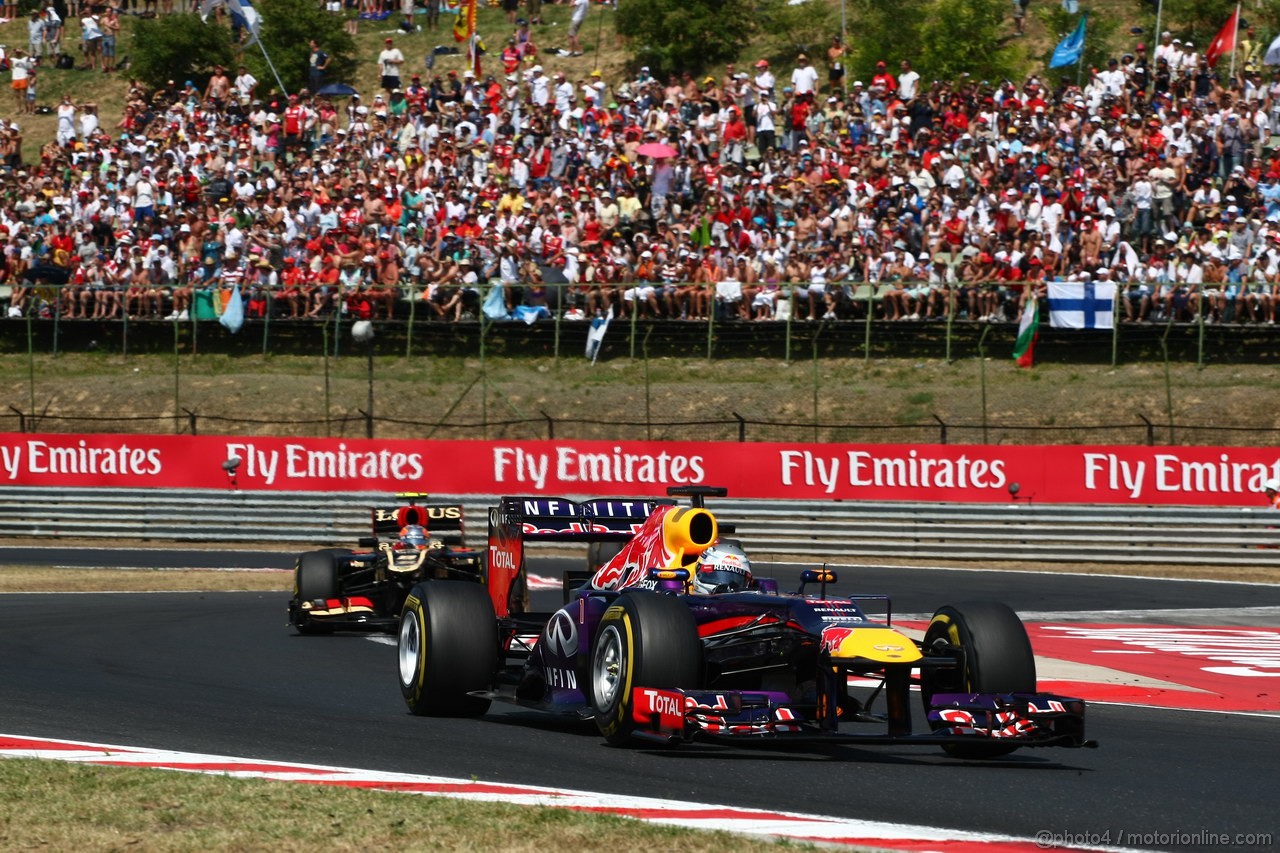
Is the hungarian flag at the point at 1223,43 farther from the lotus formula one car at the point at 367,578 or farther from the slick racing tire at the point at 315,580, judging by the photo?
the slick racing tire at the point at 315,580

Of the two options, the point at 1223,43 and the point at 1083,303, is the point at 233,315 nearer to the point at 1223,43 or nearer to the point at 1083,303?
the point at 1083,303

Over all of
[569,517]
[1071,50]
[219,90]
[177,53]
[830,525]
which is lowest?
[830,525]

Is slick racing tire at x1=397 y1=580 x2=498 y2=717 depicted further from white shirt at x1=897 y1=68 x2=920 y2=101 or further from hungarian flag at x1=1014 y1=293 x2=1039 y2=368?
white shirt at x1=897 y1=68 x2=920 y2=101

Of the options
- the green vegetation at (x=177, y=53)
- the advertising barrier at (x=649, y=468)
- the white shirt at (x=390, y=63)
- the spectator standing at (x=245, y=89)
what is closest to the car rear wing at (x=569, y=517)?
the advertising barrier at (x=649, y=468)

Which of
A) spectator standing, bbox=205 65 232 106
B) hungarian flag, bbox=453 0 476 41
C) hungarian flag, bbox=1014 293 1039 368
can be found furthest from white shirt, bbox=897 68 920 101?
spectator standing, bbox=205 65 232 106

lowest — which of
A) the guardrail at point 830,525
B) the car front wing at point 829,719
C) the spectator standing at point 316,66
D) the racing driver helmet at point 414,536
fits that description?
the guardrail at point 830,525

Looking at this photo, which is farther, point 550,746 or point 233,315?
point 233,315

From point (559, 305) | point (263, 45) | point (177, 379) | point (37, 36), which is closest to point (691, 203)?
point (559, 305)

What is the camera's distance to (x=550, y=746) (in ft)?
30.2

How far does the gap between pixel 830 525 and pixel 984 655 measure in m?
16.3

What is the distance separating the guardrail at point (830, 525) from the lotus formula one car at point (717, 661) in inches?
562

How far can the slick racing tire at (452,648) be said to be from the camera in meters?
10.2

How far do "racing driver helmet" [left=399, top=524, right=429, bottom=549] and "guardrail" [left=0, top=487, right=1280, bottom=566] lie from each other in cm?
797

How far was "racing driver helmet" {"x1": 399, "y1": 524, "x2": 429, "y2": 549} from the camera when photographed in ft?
56.1
